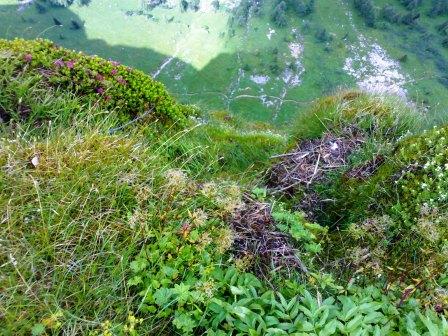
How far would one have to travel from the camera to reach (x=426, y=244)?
504 centimetres

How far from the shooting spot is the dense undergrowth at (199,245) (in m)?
3.61

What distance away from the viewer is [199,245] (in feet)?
13.9

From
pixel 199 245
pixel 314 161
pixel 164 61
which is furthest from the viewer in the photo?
pixel 164 61

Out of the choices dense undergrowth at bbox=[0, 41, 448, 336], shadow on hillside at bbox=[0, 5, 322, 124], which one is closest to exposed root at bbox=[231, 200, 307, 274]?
dense undergrowth at bbox=[0, 41, 448, 336]

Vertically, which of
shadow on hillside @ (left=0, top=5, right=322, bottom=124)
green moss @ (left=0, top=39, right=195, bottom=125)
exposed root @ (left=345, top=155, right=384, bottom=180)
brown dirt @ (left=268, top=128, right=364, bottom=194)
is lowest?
shadow on hillside @ (left=0, top=5, right=322, bottom=124)

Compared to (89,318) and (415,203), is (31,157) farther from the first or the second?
(415,203)

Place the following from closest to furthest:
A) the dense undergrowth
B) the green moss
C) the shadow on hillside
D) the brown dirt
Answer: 1. the dense undergrowth
2. the brown dirt
3. the green moss
4. the shadow on hillside

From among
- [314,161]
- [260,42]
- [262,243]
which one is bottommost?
[260,42]

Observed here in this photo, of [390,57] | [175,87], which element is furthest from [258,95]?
[390,57]

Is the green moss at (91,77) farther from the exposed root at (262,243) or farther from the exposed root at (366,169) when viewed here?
the exposed root at (262,243)

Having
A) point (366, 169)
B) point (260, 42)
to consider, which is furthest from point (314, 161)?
point (260, 42)

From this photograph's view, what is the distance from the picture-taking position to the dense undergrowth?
3.61 metres

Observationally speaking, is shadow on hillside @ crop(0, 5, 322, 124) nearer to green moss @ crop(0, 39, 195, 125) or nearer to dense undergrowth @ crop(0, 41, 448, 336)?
green moss @ crop(0, 39, 195, 125)

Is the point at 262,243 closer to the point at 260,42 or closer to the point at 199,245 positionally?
the point at 199,245
